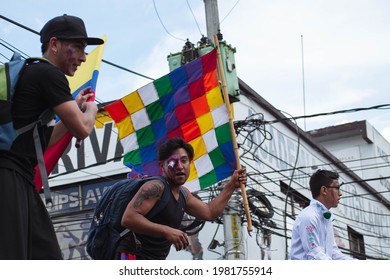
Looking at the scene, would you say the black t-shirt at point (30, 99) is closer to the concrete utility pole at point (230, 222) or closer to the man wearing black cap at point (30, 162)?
the man wearing black cap at point (30, 162)

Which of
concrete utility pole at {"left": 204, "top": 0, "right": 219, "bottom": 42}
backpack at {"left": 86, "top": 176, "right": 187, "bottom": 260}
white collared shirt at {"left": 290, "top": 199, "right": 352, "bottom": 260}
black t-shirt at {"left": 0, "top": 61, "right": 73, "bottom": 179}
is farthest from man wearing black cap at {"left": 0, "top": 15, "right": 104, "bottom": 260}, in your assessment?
concrete utility pole at {"left": 204, "top": 0, "right": 219, "bottom": 42}

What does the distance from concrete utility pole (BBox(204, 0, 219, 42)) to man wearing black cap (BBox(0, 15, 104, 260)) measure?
1086 centimetres

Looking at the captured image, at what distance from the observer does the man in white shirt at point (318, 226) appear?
20.2ft

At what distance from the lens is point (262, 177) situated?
18750 mm

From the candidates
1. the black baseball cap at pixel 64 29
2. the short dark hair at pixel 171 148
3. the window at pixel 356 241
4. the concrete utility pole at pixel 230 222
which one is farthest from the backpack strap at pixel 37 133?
the window at pixel 356 241

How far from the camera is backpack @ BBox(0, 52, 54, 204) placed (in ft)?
11.4

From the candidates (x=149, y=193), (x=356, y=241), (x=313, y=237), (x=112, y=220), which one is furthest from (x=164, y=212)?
(x=356, y=241)

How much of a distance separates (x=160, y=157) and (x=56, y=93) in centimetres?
215

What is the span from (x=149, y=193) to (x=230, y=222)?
8.98m

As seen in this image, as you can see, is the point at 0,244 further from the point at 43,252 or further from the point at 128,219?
the point at 128,219

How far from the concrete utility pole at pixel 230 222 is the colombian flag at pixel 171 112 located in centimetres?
478

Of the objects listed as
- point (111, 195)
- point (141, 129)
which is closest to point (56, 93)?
point (111, 195)

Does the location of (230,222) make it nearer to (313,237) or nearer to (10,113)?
(313,237)
